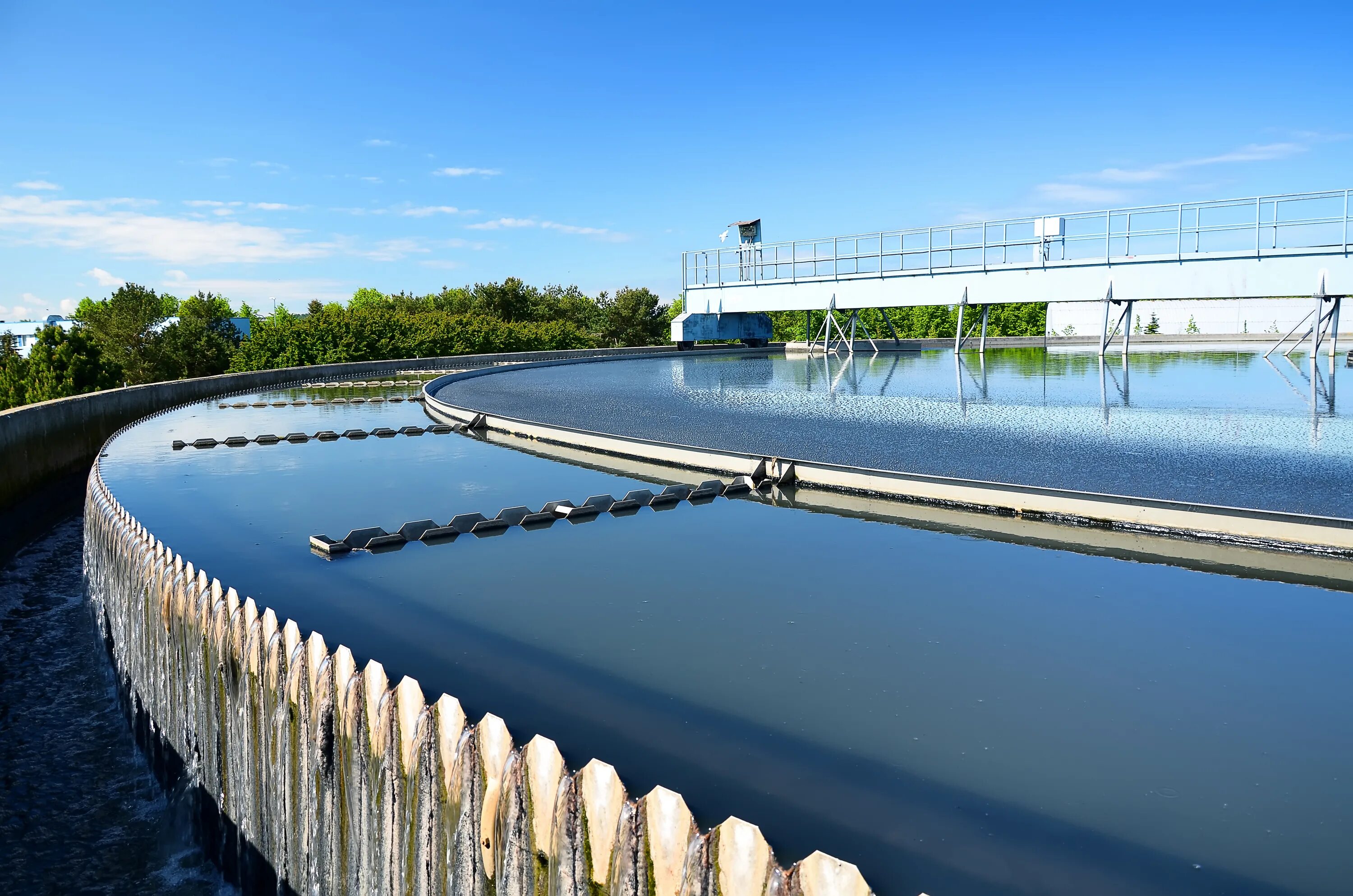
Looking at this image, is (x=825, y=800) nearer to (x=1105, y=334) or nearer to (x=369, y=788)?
(x=369, y=788)

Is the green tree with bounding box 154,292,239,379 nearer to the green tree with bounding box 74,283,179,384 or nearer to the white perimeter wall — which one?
the green tree with bounding box 74,283,179,384

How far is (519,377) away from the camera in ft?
121

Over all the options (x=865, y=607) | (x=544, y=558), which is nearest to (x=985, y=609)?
(x=865, y=607)

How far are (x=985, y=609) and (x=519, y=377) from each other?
30.6 metres

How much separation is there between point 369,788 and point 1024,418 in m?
17.4

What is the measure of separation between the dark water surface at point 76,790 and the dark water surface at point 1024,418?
9666 millimetres

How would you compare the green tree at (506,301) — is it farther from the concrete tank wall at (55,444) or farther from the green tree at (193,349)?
the concrete tank wall at (55,444)

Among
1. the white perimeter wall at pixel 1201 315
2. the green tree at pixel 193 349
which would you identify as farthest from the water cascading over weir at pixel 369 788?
the white perimeter wall at pixel 1201 315

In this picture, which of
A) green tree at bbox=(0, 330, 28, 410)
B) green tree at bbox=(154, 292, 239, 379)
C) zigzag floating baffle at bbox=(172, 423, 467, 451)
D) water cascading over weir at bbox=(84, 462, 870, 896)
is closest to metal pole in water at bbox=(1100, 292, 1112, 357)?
zigzag floating baffle at bbox=(172, 423, 467, 451)

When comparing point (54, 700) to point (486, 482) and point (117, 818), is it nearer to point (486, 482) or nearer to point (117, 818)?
point (117, 818)

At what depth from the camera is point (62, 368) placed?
29.3 m

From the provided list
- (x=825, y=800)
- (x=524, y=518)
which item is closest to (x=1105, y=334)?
(x=524, y=518)

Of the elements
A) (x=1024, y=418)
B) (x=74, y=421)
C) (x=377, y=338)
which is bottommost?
(x=1024, y=418)

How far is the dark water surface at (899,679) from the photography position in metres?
4.52
